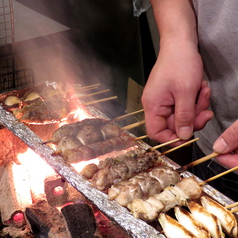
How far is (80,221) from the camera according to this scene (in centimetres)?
269

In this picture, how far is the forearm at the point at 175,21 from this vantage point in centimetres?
288

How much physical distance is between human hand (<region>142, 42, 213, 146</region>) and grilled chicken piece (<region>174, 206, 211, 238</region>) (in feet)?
2.19

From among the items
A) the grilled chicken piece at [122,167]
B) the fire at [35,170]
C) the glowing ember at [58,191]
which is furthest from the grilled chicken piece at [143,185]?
the fire at [35,170]

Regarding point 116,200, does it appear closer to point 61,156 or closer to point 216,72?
point 61,156

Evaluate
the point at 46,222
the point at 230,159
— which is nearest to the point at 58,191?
the point at 46,222

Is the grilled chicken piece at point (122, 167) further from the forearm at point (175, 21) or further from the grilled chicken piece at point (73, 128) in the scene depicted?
the forearm at point (175, 21)

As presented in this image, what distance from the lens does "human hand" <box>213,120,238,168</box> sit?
2326mm

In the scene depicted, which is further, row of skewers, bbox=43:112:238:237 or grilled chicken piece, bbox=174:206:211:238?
row of skewers, bbox=43:112:238:237

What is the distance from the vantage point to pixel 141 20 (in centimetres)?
541

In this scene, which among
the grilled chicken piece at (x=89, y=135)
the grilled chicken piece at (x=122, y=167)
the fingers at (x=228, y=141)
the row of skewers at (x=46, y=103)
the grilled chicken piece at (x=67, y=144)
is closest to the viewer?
the fingers at (x=228, y=141)

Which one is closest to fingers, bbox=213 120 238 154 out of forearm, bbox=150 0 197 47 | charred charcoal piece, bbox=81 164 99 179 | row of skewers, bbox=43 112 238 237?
row of skewers, bbox=43 112 238 237

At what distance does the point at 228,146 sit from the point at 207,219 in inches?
21.6

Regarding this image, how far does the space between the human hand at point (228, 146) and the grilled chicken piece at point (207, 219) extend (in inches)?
17.2

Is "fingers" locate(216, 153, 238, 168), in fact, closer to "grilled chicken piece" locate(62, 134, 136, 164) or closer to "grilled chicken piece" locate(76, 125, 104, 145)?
"grilled chicken piece" locate(62, 134, 136, 164)
